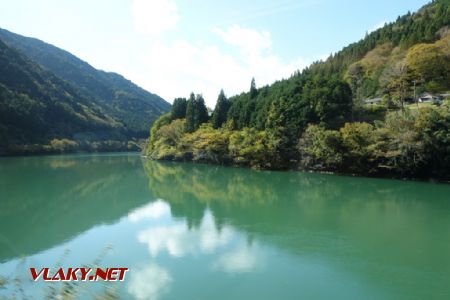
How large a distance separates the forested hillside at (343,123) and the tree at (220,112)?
0.15m

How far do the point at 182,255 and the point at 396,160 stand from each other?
26739 millimetres

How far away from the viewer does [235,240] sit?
14.3 meters

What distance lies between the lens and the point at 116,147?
106 metres

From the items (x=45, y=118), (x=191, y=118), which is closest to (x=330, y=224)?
(x=191, y=118)

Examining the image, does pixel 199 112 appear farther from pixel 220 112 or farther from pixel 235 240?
pixel 235 240

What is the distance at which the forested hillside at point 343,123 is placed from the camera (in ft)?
107

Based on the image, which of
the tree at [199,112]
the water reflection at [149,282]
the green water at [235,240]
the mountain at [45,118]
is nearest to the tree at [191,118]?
the tree at [199,112]

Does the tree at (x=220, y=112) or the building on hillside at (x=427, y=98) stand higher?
the building on hillside at (x=427, y=98)

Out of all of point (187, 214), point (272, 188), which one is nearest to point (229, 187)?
point (272, 188)

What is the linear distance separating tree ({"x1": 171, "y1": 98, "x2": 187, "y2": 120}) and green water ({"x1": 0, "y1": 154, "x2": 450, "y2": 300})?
38.5 metres

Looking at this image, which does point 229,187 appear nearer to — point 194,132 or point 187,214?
point 187,214

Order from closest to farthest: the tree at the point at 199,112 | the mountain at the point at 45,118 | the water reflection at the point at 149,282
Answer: the water reflection at the point at 149,282, the tree at the point at 199,112, the mountain at the point at 45,118

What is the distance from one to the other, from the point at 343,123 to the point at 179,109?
34097mm

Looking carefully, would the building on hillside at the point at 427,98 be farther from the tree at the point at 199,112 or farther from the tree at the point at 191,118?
the tree at the point at 191,118
